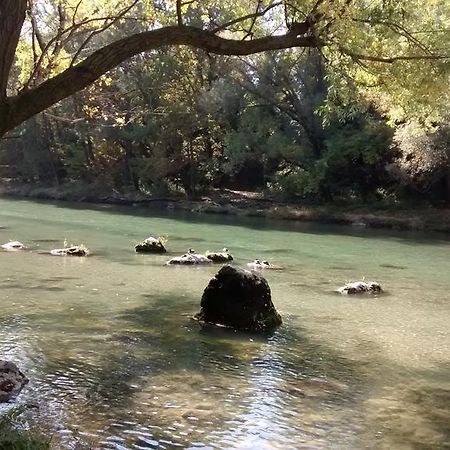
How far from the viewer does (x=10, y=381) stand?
8.12 meters

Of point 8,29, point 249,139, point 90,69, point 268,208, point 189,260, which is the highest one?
point 249,139

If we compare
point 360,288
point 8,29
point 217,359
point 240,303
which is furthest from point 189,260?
point 8,29

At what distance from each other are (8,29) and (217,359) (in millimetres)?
5541

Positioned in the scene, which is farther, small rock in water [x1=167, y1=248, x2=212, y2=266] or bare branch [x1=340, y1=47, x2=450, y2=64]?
small rock in water [x1=167, y1=248, x2=212, y2=266]

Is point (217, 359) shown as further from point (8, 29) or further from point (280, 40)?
point (8, 29)

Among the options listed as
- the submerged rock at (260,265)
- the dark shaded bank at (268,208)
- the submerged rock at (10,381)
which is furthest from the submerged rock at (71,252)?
the dark shaded bank at (268,208)

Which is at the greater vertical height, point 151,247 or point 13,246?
point 151,247

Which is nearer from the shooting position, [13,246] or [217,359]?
[217,359]

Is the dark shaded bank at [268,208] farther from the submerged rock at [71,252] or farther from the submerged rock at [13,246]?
the submerged rock at [13,246]

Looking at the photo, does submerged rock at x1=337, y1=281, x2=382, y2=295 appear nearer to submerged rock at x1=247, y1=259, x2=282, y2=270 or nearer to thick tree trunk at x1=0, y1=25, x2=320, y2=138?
submerged rock at x1=247, y1=259, x2=282, y2=270

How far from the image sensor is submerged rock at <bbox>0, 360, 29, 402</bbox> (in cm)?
784

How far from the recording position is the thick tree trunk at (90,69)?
284 inches

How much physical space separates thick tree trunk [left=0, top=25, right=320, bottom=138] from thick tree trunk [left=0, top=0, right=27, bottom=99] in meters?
0.24

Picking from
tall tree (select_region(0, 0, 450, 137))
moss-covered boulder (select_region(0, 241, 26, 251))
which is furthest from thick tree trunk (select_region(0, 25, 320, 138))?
moss-covered boulder (select_region(0, 241, 26, 251))
